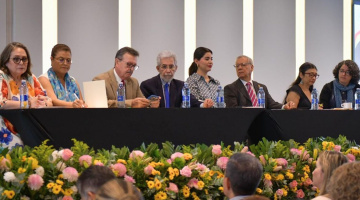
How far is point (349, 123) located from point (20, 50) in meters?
2.44

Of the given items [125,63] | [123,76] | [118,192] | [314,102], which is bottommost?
[118,192]

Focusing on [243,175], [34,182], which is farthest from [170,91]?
[243,175]

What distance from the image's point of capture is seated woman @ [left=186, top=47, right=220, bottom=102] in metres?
5.36

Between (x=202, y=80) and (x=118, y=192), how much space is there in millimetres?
4010

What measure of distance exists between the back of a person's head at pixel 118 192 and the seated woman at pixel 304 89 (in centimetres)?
421

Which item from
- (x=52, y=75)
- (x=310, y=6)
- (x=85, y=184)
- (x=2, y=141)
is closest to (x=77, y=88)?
(x=52, y=75)

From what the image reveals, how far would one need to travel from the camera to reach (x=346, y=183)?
6.51ft

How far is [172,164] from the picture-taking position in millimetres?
2992

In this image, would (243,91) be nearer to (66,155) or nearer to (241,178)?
(66,155)

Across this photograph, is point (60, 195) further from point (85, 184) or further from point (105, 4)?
point (105, 4)

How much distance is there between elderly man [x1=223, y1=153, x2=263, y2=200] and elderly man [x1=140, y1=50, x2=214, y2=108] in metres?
2.51

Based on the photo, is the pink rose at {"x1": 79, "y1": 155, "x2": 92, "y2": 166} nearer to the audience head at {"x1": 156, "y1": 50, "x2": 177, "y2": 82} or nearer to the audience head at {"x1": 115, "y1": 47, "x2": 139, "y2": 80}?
the audience head at {"x1": 115, "y1": 47, "x2": 139, "y2": 80}

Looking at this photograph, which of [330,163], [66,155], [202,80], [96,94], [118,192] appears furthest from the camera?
[202,80]

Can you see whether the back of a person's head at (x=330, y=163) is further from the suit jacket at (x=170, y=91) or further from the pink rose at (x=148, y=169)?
the suit jacket at (x=170, y=91)
